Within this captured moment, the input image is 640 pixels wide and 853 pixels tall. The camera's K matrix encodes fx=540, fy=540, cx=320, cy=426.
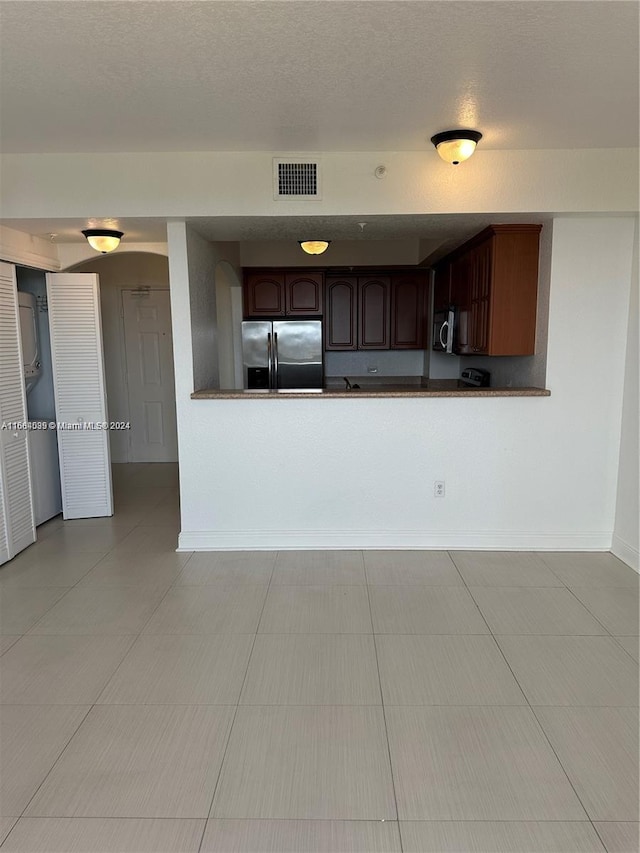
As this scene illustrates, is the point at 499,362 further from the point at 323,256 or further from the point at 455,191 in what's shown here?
the point at 323,256

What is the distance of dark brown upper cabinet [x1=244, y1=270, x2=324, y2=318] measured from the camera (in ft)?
19.4

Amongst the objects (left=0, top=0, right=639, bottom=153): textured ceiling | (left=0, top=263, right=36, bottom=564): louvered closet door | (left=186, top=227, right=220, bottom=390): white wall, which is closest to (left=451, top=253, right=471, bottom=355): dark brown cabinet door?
(left=0, top=0, right=639, bottom=153): textured ceiling

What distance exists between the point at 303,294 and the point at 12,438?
331cm

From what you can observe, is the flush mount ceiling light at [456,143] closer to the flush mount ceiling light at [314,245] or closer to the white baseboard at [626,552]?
the flush mount ceiling light at [314,245]

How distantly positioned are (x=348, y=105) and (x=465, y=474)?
237 cm

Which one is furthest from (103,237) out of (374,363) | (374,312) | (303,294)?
(374,363)

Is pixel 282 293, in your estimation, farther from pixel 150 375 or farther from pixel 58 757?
pixel 58 757

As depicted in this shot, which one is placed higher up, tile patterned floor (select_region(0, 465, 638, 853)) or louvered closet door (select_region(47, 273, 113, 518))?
louvered closet door (select_region(47, 273, 113, 518))

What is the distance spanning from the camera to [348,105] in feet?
8.39

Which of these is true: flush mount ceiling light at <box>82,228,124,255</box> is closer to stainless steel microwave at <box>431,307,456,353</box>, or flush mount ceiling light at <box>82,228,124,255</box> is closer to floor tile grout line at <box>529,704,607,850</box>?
stainless steel microwave at <box>431,307,456,353</box>

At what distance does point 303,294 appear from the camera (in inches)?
233

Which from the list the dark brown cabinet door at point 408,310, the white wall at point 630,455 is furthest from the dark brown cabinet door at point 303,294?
the white wall at point 630,455

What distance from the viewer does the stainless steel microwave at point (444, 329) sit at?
4.70 m

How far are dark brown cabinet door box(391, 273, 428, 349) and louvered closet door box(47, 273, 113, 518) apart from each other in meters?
3.10
